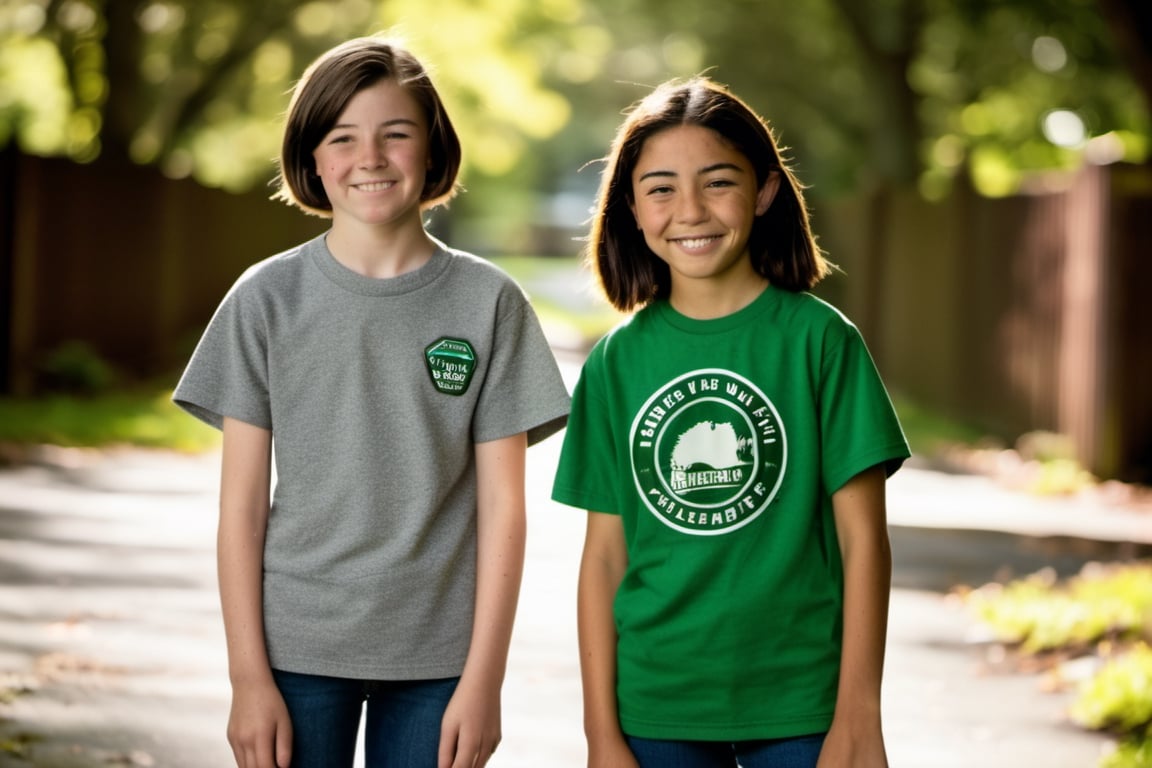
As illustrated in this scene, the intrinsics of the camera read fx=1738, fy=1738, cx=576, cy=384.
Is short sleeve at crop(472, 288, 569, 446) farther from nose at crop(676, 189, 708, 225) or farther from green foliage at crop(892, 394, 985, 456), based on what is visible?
green foliage at crop(892, 394, 985, 456)

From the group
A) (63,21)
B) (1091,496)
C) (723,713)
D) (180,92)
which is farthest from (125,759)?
(180,92)

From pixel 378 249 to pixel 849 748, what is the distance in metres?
1.15

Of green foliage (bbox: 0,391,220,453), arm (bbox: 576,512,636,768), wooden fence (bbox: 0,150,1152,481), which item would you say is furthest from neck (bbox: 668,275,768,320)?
green foliage (bbox: 0,391,220,453)

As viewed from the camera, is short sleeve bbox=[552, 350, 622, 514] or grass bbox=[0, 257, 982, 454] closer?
short sleeve bbox=[552, 350, 622, 514]

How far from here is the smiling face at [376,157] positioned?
2.97 metres

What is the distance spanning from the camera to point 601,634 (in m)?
2.88

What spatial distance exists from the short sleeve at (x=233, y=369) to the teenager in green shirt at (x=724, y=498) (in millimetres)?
533

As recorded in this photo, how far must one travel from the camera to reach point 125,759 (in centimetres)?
486

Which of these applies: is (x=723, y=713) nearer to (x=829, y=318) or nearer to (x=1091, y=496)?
(x=829, y=318)

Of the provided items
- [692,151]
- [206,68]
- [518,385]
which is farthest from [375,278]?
[206,68]

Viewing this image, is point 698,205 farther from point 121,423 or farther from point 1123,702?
point 121,423

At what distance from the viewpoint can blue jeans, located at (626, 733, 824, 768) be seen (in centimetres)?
276

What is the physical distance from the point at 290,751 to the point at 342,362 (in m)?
0.65

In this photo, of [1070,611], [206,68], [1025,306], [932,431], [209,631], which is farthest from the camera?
[206,68]
